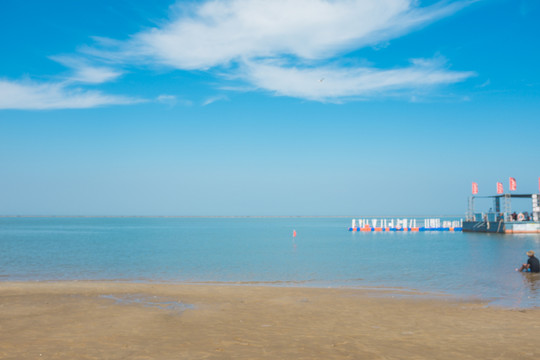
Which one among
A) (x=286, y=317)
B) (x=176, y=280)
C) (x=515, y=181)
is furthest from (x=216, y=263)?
(x=515, y=181)

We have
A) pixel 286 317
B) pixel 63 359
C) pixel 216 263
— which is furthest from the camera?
pixel 216 263

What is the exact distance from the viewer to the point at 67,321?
13047mm

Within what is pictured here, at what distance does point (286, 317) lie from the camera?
45.9 ft

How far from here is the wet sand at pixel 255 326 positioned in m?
9.89

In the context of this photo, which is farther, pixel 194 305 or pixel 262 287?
pixel 262 287

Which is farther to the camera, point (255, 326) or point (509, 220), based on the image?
point (509, 220)

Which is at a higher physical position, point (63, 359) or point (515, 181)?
point (515, 181)

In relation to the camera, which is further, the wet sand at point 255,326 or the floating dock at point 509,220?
the floating dock at point 509,220

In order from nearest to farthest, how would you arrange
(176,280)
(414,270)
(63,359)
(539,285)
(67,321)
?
1. (63,359)
2. (67,321)
3. (539,285)
4. (176,280)
5. (414,270)

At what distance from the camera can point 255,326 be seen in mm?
12602

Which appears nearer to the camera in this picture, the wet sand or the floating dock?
the wet sand

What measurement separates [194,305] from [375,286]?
1019cm

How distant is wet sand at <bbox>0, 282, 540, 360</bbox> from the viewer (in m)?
9.89

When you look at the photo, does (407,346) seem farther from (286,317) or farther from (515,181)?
(515,181)
